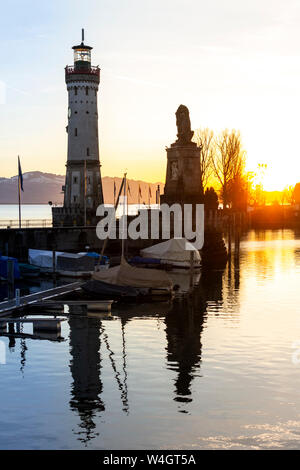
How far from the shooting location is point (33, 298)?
4722 cm

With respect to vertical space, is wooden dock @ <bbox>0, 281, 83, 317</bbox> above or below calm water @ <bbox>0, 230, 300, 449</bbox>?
above

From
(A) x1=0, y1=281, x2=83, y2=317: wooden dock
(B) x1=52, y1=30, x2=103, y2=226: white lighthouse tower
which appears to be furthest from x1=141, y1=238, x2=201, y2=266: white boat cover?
(B) x1=52, y1=30, x2=103, y2=226: white lighthouse tower

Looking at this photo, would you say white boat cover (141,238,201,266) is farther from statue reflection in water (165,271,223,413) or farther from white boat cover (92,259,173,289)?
white boat cover (92,259,173,289)

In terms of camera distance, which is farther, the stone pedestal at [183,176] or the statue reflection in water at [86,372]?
the stone pedestal at [183,176]

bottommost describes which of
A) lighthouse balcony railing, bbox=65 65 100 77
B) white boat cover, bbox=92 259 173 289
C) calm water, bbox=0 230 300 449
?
calm water, bbox=0 230 300 449

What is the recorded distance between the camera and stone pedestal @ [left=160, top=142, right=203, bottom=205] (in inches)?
3187

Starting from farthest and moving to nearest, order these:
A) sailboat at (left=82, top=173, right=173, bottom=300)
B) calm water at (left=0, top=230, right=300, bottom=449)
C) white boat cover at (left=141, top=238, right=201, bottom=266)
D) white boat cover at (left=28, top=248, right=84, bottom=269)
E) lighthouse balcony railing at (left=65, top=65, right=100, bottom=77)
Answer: lighthouse balcony railing at (left=65, top=65, right=100, bottom=77) < white boat cover at (left=141, top=238, right=201, bottom=266) < white boat cover at (left=28, top=248, right=84, bottom=269) < sailboat at (left=82, top=173, right=173, bottom=300) < calm water at (left=0, top=230, right=300, bottom=449)

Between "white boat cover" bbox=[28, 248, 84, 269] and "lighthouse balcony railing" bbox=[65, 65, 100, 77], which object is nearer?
"white boat cover" bbox=[28, 248, 84, 269]

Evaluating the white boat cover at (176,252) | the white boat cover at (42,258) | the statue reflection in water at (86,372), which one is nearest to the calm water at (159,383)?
the statue reflection in water at (86,372)

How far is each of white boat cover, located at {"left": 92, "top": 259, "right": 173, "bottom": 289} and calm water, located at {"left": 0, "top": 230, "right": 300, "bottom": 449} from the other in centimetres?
344

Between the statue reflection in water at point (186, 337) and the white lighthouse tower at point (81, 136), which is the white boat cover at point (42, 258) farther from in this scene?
the white lighthouse tower at point (81, 136)

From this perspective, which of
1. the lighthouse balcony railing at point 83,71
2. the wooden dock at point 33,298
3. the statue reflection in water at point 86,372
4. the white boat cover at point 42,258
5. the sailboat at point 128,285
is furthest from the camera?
the lighthouse balcony railing at point 83,71

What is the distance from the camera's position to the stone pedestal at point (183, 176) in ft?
266

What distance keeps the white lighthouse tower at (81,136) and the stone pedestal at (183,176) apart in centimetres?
1966
